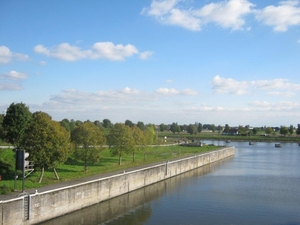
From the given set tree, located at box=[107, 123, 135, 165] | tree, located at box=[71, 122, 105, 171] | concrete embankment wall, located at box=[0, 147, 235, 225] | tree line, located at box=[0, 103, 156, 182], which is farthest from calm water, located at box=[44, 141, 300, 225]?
tree, located at box=[107, 123, 135, 165]

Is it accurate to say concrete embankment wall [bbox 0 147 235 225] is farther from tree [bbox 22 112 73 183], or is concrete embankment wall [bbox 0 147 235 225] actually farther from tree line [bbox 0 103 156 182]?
tree line [bbox 0 103 156 182]

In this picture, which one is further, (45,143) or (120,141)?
(120,141)

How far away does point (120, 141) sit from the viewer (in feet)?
176

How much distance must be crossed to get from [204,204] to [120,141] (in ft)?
70.7

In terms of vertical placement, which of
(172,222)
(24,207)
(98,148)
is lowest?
(172,222)

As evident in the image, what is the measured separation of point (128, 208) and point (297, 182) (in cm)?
2940

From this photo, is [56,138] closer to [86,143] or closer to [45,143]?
[45,143]

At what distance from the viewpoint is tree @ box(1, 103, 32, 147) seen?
53.7 m

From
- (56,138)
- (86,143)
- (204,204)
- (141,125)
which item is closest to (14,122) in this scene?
(86,143)

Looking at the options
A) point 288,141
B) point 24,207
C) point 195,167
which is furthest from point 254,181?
point 288,141

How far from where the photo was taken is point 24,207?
24.9 m

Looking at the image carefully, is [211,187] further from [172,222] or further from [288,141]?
[288,141]

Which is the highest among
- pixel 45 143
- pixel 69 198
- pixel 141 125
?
pixel 141 125

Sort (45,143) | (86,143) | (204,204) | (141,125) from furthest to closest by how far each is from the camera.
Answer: (141,125), (86,143), (204,204), (45,143)
